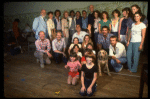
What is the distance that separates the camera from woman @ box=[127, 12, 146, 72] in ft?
9.18

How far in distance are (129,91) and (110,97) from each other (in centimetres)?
43

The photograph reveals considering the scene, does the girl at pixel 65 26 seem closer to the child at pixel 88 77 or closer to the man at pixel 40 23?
the man at pixel 40 23

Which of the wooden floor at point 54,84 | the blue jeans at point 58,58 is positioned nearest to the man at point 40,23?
the blue jeans at point 58,58

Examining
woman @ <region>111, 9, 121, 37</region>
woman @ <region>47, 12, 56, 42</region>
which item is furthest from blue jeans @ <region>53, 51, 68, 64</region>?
woman @ <region>111, 9, 121, 37</region>

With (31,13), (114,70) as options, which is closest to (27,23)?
(31,13)

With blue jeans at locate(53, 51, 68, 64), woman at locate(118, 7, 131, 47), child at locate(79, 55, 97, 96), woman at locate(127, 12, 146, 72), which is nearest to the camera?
child at locate(79, 55, 97, 96)

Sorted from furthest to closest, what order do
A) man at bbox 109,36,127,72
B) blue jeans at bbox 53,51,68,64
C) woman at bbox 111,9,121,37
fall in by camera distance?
blue jeans at bbox 53,51,68,64, woman at bbox 111,9,121,37, man at bbox 109,36,127,72

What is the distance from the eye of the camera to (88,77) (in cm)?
230

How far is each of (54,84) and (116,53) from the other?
69.4 inches

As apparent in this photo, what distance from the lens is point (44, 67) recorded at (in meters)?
3.59

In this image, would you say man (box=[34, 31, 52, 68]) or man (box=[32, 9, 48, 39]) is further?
man (box=[32, 9, 48, 39])

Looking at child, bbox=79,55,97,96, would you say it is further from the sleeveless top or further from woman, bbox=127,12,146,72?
the sleeveless top

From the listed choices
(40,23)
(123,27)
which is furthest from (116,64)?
(40,23)

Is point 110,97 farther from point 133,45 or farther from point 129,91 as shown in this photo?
point 133,45
